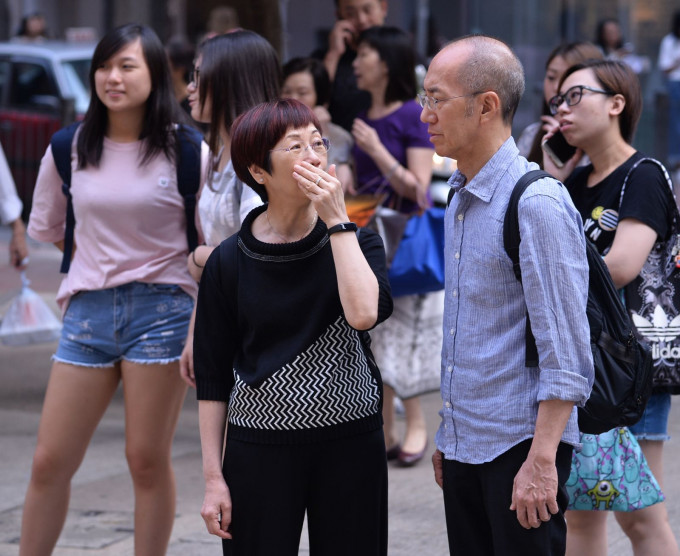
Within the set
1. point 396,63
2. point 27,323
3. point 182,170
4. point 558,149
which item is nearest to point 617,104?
point 558,149

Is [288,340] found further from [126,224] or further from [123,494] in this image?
[123,494]

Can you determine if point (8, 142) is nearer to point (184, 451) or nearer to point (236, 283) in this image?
point (184, 451)

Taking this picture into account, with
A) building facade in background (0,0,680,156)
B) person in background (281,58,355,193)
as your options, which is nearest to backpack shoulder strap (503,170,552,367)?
person in background (281,58,355,193)

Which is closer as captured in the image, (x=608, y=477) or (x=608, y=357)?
(x=608, y=357)

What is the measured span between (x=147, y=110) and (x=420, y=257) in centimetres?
183

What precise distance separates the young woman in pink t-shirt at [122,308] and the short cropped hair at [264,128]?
3.44 feet

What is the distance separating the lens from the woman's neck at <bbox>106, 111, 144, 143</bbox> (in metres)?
4.24

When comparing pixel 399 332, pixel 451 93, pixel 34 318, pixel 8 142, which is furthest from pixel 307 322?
pixel 8 142

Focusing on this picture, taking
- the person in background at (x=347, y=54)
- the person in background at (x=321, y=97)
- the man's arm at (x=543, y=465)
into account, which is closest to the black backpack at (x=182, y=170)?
the person in background at (x=321, y=97)

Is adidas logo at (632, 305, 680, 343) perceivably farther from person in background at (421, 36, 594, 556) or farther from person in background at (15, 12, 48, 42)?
person in background at (15, 12, 48, 42)

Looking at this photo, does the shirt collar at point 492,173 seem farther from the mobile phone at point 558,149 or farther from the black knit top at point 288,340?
the mobile phone at point 558,149

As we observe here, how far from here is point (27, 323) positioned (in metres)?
7.56

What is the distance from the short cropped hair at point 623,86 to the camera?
3.73 m

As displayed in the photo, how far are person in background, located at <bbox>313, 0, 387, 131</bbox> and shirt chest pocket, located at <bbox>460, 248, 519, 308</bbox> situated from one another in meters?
3.53
